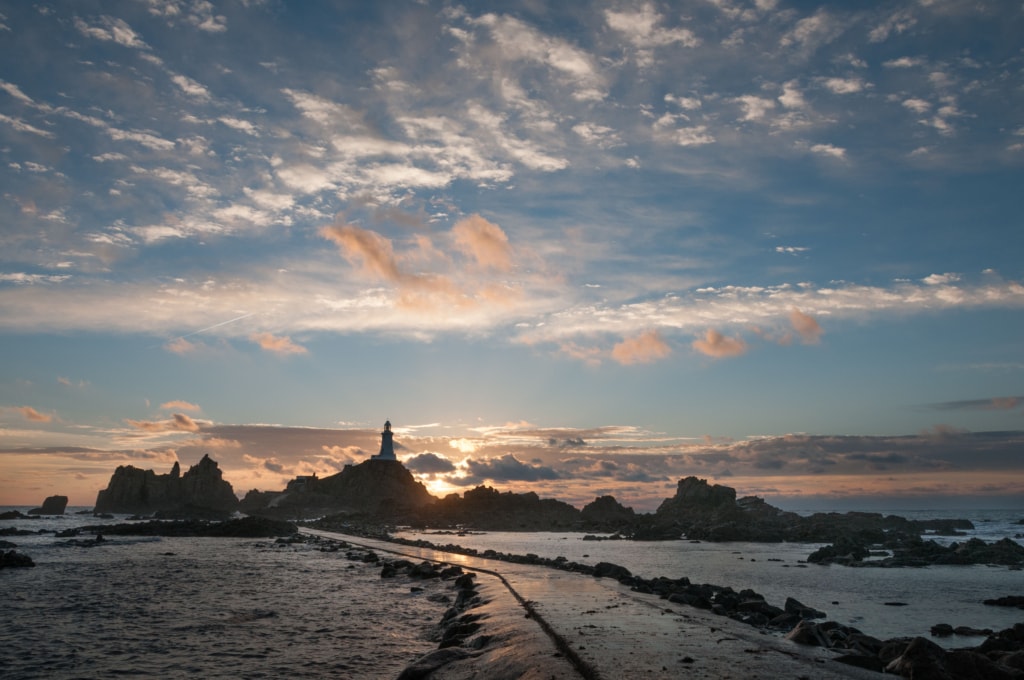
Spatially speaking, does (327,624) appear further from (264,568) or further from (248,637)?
(264,568)

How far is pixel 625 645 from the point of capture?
51.9 feet

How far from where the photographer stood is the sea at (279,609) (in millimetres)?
17797

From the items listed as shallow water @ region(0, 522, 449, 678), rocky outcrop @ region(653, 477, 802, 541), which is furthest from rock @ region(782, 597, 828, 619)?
rocky outcrop @ region(653, 477, 802, 541)

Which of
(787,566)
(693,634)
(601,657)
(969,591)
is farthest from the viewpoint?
(787,566)

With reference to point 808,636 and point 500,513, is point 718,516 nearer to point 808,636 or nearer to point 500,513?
point 500,513

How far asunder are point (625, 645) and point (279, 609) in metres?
18.1

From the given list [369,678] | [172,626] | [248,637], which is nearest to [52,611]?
[172,626]

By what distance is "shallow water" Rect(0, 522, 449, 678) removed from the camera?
56.5ft

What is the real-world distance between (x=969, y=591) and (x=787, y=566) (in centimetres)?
1637

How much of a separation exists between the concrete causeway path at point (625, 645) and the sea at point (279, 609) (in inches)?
133

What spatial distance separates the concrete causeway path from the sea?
3.37 meters

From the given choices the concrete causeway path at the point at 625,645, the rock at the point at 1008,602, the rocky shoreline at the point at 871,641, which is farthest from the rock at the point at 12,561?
the rock at the point at 1008,602

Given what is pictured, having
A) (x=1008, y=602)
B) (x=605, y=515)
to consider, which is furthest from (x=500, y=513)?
(x=1008, y=602)

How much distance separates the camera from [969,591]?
117 feet
